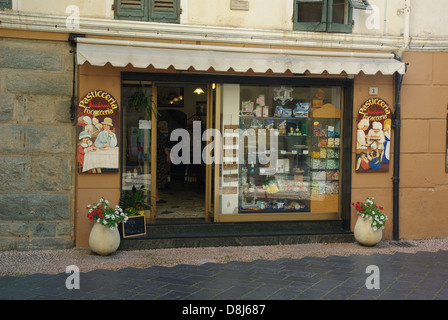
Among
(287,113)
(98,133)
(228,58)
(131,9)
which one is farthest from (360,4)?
(98,133)

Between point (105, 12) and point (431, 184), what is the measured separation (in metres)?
6.40

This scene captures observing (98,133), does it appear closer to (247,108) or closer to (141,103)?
(141,103)

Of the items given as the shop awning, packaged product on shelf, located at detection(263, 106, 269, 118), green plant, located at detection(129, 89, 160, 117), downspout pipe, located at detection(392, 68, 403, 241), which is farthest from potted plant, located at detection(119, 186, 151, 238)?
downspout pipe, located at detection(392, 68, 403, 241)

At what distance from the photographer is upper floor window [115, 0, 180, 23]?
7.70 meters

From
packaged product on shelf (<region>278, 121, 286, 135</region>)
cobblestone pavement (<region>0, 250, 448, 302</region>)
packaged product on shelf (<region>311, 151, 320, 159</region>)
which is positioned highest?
packaged product on shelf (<region>278, 121, 286, 135</region>)

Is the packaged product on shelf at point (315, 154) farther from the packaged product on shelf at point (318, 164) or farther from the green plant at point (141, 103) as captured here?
the green plant at point (141, 103)

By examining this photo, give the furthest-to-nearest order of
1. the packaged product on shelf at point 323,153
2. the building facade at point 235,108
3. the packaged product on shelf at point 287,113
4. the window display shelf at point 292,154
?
the packaged product on shelf at point 323,153, the packaged product on shelf at point 287,113, the window display shelf at point 292,154, the building facade at point 235,108

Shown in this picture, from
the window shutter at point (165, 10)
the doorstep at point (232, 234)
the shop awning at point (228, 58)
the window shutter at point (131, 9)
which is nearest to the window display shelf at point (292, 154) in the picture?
the doorstep at point (232, 234)

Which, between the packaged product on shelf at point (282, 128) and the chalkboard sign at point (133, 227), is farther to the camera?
the packaged product on shelf at point (282, 128)

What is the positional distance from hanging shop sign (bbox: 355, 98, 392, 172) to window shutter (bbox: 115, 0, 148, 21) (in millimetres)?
4054

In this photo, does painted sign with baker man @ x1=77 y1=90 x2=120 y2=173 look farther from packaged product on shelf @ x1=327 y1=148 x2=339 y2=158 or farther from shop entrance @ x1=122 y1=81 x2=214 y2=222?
packaged product on shelf @ x1=327 y1=148 x2=339 y2=158

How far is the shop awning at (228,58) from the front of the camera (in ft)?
23.4

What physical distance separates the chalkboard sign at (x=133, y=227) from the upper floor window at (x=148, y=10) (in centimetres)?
326

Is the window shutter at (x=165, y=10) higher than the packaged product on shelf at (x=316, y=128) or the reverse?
higher
